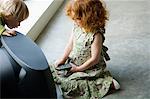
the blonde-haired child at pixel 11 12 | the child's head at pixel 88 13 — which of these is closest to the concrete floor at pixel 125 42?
the child's head at pixel 88 13

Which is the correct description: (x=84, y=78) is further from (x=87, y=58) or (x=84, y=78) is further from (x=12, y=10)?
(x=12, y=10)

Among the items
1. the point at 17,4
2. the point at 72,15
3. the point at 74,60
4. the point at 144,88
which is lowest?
the point at 144,88

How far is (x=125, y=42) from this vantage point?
7.97ft

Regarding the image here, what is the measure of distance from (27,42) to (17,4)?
0.20 metres

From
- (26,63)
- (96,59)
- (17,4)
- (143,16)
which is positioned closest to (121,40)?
(143,16)

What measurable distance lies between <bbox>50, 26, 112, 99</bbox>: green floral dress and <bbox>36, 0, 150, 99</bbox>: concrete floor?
84 mm

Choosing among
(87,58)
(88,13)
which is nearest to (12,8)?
(88,13)

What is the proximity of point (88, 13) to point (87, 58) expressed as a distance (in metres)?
0.28

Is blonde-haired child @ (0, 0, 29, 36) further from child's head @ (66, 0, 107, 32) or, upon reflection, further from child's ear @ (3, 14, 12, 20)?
child's head @ (66, 0, 107, 32)

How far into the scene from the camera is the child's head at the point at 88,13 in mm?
1761

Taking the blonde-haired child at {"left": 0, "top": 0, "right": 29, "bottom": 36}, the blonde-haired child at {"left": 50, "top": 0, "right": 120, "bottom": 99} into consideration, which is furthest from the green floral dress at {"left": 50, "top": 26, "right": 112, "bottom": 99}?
the blonde-haired child at {"left": 0, "top": 0, "right": 29, "bottom": 36}

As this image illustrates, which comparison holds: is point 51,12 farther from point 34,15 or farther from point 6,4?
point 6,4

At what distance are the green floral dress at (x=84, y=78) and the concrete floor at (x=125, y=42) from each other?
0.08 metres

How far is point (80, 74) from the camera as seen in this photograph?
1.84 m
